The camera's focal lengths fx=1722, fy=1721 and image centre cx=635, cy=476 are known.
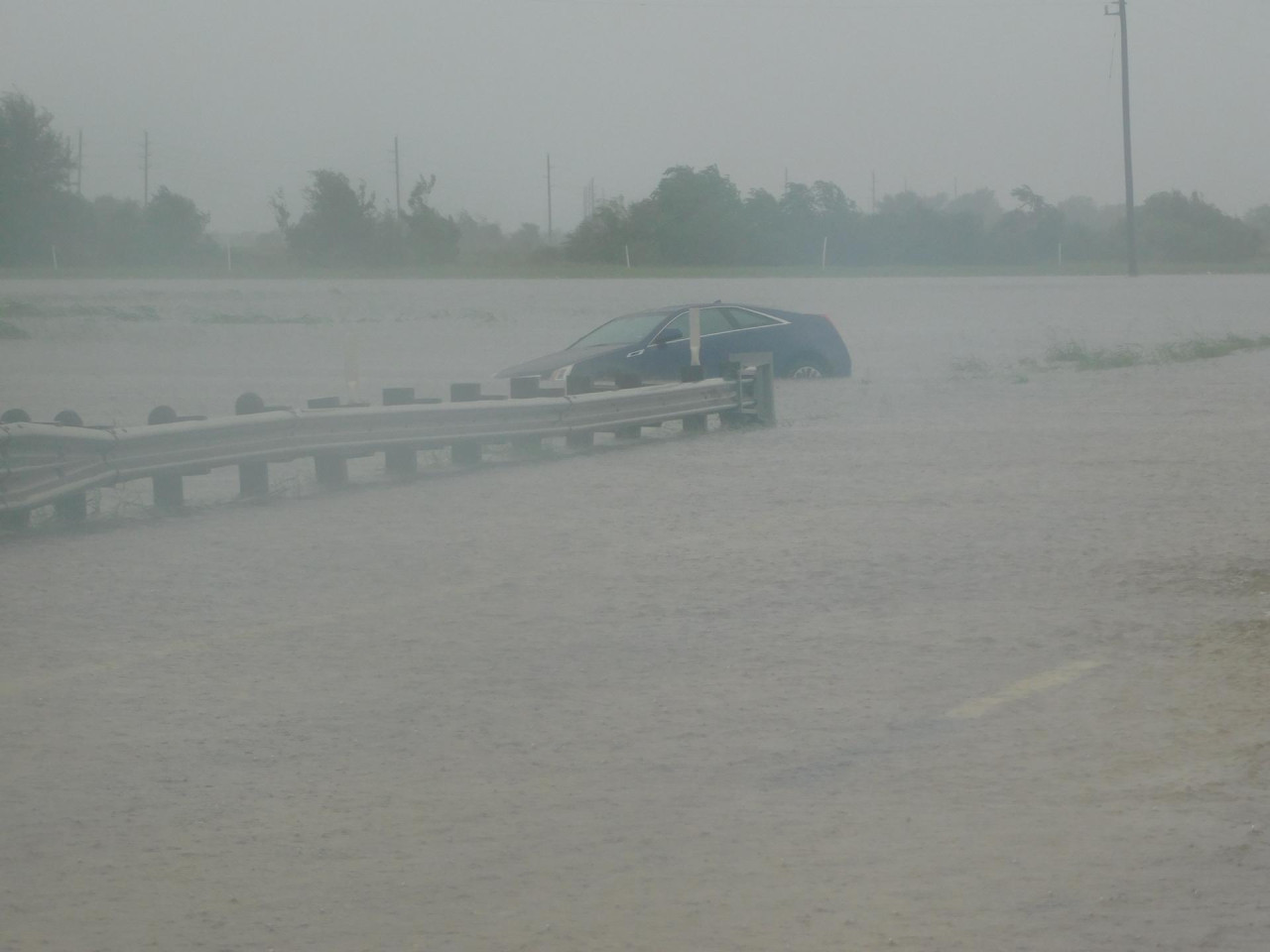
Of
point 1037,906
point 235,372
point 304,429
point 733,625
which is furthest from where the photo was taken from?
point 235,372

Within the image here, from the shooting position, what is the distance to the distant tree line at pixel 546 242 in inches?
2751

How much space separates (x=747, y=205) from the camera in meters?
81.6

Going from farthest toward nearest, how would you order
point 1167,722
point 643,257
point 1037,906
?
point 643,257
point 1167,722
point 1037,906

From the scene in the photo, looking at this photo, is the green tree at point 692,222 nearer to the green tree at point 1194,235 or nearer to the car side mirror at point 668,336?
the green tree at point 1194,235

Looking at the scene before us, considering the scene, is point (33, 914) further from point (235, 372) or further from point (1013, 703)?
point (235, 372)

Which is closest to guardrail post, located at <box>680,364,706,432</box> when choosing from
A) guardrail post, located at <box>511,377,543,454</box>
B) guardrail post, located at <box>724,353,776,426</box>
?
guardrail post, located at <box>724,353,776,426</box>

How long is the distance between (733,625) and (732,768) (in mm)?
2221

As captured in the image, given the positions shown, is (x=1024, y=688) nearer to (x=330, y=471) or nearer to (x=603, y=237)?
(x=330, y=471)

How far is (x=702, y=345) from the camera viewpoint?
22.5 m

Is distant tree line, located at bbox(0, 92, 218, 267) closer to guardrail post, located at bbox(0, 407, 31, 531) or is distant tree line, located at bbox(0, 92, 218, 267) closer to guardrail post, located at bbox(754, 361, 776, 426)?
guardrail post, located at bbox(754, 361, 776, 426)

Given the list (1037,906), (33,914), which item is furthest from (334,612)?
(1037,906)

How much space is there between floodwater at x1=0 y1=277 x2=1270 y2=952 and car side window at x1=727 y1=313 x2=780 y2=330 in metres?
9.17

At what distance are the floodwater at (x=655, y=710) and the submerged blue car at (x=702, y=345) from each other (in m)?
7.08

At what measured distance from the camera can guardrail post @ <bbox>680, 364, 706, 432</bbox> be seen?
675 inches
